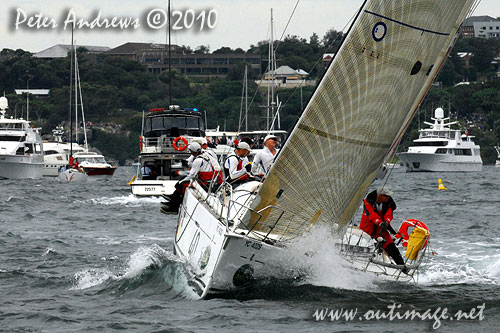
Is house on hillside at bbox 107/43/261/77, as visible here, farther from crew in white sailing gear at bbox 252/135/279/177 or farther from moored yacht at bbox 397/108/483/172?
crew in white sailing gear at bbox 252/135/279/177

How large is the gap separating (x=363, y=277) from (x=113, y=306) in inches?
106

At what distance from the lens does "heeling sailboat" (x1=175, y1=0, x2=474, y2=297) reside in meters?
9.76

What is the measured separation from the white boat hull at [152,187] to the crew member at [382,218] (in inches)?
611

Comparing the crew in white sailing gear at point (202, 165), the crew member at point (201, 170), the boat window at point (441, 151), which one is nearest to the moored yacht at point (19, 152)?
the boat window at point (441, 151)

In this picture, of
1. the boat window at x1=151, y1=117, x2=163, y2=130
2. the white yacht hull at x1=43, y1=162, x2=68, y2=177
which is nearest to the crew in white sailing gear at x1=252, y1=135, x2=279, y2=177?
the boat window at x1=151, y1=117, x2=163, y2=130

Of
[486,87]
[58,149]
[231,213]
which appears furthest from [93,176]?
[486,87]

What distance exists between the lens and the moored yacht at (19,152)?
48.3m

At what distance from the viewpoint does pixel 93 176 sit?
49.9 meters

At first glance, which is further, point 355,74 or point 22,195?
point 22,195

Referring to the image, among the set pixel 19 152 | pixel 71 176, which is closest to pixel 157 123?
pixel 71 176

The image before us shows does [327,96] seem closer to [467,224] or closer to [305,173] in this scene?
[305,173]

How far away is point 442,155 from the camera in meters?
67.4

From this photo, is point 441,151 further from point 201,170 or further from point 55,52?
point 55,52

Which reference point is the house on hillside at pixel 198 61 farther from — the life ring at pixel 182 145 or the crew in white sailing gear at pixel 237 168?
the crew in white sailing gear at pixel 237 168
